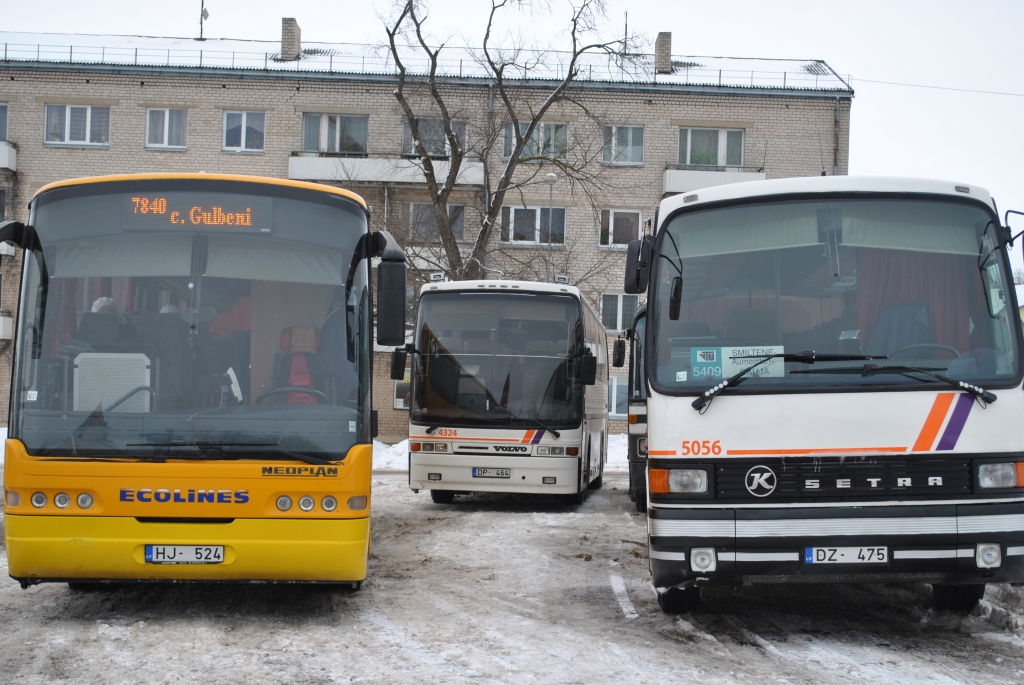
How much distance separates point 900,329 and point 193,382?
4.60 metres

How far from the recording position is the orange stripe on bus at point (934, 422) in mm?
6328

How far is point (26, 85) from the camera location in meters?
34.9

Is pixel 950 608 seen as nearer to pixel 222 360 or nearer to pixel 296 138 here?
pixel 222 360

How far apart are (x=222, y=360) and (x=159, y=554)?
4.32ft

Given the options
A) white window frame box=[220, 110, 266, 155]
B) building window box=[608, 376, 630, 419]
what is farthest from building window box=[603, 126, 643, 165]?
white window frame box=[220, 110, 266, 155]

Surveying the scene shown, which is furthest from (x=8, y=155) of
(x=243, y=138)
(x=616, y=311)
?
(x=616, y=311)

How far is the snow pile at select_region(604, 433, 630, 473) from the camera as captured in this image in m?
28.4

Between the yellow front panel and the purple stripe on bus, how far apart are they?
3721 mm

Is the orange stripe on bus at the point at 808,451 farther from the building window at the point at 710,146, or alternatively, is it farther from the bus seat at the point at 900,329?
the building window at the point at 710,146

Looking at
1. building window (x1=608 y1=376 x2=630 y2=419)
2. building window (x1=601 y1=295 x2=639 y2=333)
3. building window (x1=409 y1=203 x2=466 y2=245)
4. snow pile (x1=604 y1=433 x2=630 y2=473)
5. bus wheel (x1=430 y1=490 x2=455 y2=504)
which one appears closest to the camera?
bus wheel (x1=430 y1=490 x2=455 y2=504)

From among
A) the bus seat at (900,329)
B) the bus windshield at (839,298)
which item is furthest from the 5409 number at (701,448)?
the bus seat at (900,329)

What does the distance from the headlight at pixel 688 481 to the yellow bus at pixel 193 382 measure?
202 cm

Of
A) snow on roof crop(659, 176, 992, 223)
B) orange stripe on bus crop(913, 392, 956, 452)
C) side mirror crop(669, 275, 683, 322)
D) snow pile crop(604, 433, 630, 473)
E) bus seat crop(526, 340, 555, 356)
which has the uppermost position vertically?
snow on roof crop(659, 176, 992, 223)

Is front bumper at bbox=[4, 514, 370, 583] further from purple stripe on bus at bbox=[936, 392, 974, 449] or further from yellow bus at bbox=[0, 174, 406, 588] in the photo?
purple stripe on bus at bbox=[936, 392, 974, 449]
